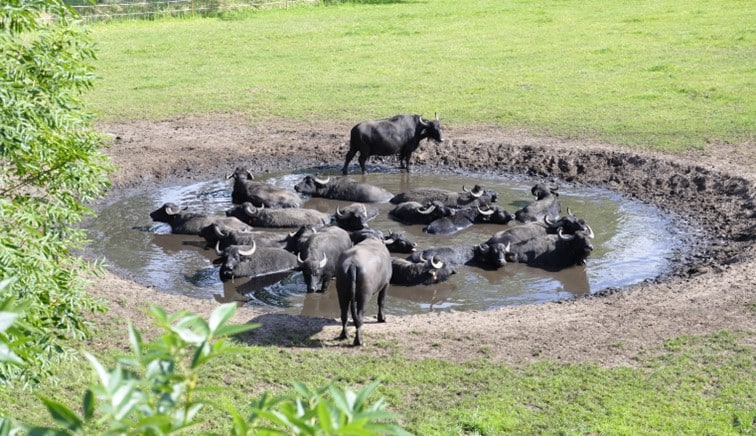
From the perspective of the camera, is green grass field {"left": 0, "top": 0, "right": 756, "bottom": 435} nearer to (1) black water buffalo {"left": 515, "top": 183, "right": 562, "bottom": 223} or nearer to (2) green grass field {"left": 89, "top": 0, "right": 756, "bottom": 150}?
(2) green grass field {"left": 89, "top": 0, "right": 756, "bottom": 150}

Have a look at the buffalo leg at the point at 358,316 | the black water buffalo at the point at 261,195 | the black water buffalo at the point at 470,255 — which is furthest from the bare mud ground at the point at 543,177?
the black water buffalo at the point at 261,195

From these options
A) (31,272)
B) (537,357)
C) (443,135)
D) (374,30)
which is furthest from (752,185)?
(374,30)

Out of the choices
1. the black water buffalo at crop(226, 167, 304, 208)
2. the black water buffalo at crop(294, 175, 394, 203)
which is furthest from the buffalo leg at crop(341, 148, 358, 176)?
the black water buffalo at crop(226, 167, 304, 208)

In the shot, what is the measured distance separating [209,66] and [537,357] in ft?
69.9

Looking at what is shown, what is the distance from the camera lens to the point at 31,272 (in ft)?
26.3

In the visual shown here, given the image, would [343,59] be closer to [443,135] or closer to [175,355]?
[443,135]

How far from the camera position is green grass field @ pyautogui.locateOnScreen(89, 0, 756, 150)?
23906 mm

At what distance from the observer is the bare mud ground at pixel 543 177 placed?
11.7 meters

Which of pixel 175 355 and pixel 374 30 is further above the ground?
pixel 175 355

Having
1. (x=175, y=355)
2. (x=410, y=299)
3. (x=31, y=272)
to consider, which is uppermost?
(x=175, y=355)

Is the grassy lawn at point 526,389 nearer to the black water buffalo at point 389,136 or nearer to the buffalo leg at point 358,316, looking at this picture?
the buffalo leg at point 358,316

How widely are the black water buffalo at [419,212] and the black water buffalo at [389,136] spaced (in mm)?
2426

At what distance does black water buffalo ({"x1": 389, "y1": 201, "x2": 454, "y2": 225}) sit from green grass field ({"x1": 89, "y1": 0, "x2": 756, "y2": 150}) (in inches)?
224

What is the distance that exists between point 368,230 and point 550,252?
2841 millimetres
